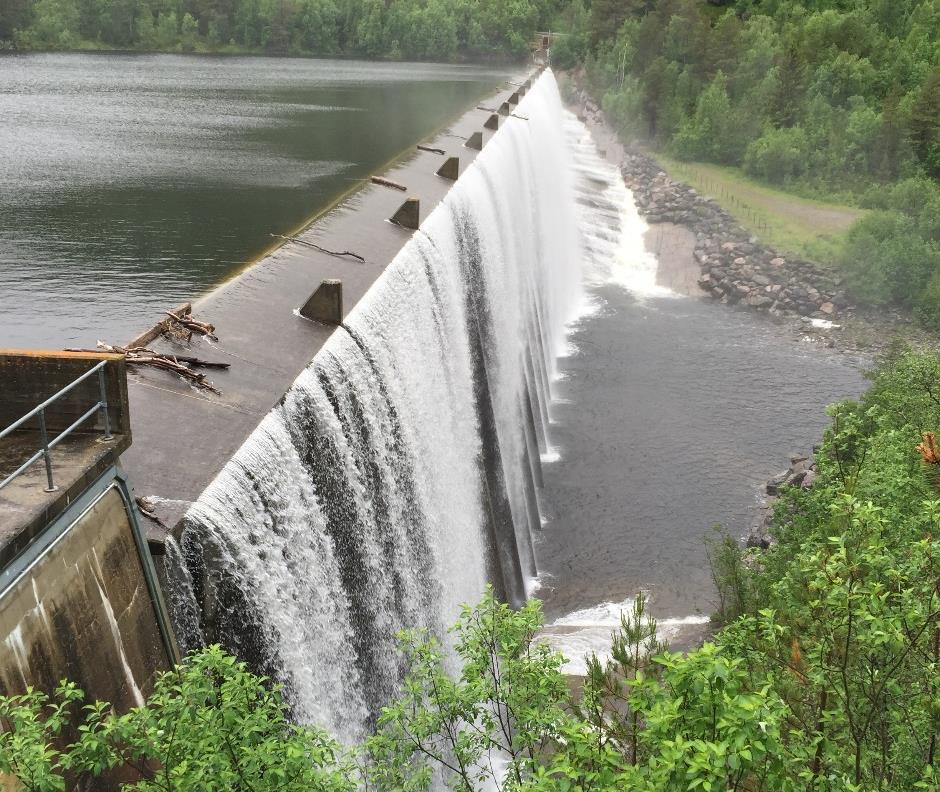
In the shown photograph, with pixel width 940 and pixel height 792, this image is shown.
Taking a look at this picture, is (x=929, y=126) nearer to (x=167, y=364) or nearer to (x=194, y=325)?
(x=194, y=325)

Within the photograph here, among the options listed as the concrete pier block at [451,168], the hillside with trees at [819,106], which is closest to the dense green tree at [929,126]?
the hillside with trees at [819,106]

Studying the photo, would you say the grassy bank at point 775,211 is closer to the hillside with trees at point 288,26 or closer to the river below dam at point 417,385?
the river below dam at point 417,385

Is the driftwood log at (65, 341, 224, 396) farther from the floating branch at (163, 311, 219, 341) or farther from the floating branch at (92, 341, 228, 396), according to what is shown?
the floating branch at (163, 311, 219, 341)

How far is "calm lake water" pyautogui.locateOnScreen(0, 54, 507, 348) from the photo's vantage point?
23000 mm

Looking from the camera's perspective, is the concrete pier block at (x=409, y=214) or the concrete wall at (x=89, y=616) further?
the concrete pier block at (x=409, y=214)

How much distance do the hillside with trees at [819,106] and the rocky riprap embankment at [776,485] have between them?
1917 centimetres

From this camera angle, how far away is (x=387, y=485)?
609 inches

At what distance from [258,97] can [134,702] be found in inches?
2170

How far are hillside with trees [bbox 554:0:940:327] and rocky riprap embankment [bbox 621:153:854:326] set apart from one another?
1.73 m

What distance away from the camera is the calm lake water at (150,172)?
2300 cm

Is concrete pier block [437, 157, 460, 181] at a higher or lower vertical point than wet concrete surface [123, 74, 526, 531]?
higher

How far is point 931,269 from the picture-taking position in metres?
44.3

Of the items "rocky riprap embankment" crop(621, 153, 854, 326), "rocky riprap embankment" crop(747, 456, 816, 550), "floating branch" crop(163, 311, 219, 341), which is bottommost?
"rocky riprap embankment" crop(747, 456, 816, 550)

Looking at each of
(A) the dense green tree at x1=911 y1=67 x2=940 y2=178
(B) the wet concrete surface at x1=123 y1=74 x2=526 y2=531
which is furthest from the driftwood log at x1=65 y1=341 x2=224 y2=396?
(A) the dense green tree at x1=911 y1=67 x2=940 y2=178
